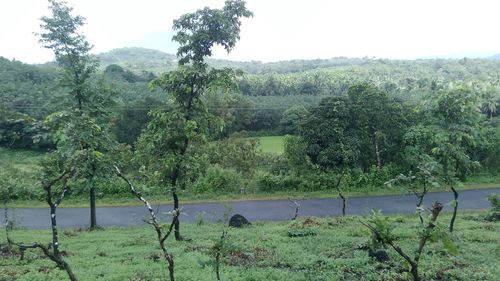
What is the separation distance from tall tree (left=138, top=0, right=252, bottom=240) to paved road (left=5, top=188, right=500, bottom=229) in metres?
8.36

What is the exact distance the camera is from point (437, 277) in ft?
34.9

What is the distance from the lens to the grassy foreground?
10.7m

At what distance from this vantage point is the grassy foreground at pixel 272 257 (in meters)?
10.7

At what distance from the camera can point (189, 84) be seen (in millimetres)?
14570

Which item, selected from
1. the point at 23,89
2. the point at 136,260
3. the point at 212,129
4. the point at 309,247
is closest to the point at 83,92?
the point at 212,129

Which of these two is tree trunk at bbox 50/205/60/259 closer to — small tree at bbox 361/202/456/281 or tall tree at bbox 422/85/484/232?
small tree at bbox 361/202/456/281

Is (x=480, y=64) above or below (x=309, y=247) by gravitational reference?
above

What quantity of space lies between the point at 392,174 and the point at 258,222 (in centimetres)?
1206

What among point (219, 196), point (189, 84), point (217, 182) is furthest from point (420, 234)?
point (217, 182)

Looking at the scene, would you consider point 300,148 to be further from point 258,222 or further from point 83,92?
point 83,92

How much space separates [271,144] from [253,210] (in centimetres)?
2518

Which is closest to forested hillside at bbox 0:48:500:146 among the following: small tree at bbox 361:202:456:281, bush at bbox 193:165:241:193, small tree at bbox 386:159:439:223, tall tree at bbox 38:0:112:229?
tall tree at bbox 38:0:112:229

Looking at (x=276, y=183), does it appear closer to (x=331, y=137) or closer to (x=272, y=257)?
(x=331, y=137)

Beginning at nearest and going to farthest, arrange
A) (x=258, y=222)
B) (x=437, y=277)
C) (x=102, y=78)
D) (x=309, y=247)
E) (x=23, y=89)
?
(x=437, y=277), (x=309, y=247), (x=102, y=78), (x=258, y=222), (x=23, y=89)
